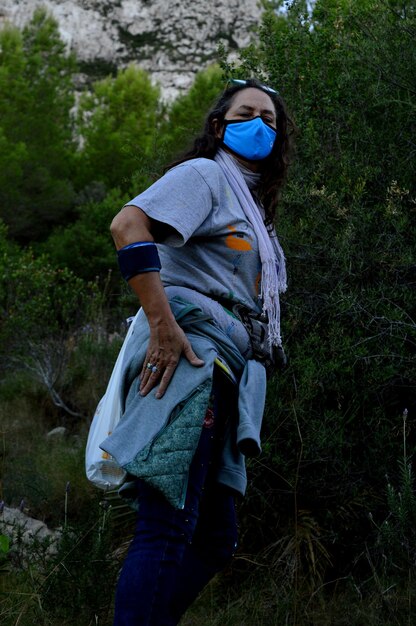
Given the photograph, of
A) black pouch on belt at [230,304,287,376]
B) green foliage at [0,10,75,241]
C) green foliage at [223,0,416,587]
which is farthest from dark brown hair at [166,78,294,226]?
green foliage at [0,10,75,241]

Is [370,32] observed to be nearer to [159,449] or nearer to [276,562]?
[276,562]

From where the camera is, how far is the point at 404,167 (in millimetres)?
4105

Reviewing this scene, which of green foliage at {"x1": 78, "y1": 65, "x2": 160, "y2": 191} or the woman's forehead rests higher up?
the woman's forehead

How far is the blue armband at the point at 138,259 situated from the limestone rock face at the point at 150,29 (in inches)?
1802

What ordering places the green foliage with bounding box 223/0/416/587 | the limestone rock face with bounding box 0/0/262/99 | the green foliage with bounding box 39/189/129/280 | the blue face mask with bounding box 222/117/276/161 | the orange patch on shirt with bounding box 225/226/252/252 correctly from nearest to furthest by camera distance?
the orange patch on shirt with bounding box 225/226/252/252, the blue face mask with bounding box 222/117/276/161, the green foliage with bounding box 223/0/416/587, the green foliage with bounding box 39/189/129/280, the limestone rock face with bounding box 0/0/262/99

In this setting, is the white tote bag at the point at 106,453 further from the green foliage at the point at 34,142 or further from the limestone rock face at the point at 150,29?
the limestone rock face at the point at 150,29

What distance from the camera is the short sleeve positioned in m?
1.99

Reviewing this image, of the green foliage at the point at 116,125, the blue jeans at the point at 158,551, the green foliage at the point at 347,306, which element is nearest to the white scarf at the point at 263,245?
the blue jeans at the point at 158,551

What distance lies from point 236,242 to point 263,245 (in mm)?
89

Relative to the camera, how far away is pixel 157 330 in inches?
76.2

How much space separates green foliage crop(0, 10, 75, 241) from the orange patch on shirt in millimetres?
10407

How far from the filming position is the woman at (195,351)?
1851 mm

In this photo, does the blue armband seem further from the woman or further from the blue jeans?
the blue jeans

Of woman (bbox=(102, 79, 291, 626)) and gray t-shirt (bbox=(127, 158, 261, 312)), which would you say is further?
gray t-shirt (bbox=(127, 158, 261, 312))
